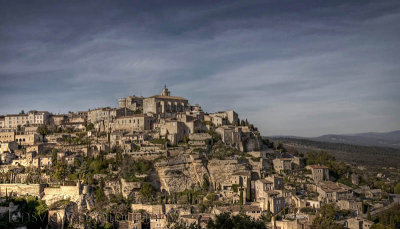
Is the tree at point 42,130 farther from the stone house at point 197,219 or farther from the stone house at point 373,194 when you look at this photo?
the stone house at point 373,194

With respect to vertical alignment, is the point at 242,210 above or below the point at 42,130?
below

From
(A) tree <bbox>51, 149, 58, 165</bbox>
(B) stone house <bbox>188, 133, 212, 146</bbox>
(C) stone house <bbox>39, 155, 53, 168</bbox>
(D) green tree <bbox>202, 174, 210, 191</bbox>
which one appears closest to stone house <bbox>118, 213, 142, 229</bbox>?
(D) green tree <bbox>202, 174, 210, 191</bbox>

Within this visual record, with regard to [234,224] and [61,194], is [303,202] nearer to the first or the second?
[234,224]

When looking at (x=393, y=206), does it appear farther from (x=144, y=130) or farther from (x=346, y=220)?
(x=144, y=130)

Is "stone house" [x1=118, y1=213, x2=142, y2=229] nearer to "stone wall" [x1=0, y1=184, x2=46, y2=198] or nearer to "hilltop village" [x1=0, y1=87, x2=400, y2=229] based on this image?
"hilltop village" [x1=0, y1=87, x2=400, y2=229]

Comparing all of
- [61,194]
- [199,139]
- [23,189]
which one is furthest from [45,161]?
[199,139]

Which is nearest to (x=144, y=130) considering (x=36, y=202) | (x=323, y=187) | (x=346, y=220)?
(x=36, y=202)

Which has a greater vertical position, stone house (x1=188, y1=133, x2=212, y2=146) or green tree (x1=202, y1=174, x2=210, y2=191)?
stone house (x1=188, y1=133, x2=212, y2=146)

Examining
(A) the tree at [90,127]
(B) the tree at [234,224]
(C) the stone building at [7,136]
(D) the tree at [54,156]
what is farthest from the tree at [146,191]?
(C) the stone building at [7,136]
